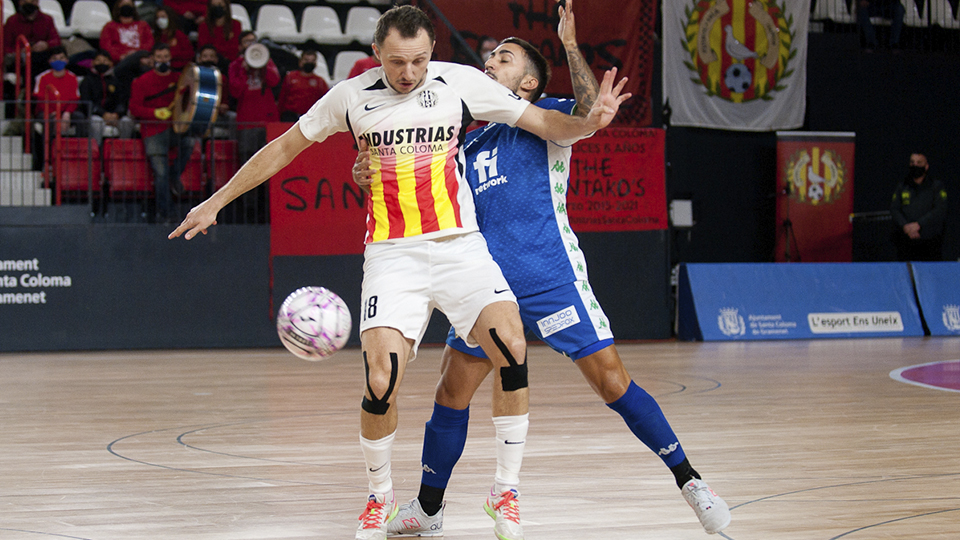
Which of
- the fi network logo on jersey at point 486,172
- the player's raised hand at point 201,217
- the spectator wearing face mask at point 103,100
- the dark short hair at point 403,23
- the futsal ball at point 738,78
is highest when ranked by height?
the futsal ball at point 738,78

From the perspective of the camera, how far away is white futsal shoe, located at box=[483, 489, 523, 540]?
3242 mm

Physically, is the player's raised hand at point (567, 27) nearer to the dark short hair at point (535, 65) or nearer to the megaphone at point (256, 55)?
the dark short hair at point (535, 65)

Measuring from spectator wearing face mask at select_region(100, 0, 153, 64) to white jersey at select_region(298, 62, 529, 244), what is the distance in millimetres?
10154

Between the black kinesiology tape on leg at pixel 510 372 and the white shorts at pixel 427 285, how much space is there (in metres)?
0.13

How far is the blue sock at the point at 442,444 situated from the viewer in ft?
11.7

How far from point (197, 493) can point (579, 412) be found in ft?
10.1

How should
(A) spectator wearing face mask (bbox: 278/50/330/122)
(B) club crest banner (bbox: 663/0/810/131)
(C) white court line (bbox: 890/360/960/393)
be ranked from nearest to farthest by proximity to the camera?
(C) white court line (bbox: 890/360/960/393), (A) spectator wearing face mask (bbox: 278/50/330/122), (B) club crest banner (bbox: 663/0/810/131)

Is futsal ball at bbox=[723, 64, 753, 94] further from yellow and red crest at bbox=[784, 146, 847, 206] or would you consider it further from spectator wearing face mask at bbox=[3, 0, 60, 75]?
spectator wearing face mask at bbox=[3, 0, 60, 75]

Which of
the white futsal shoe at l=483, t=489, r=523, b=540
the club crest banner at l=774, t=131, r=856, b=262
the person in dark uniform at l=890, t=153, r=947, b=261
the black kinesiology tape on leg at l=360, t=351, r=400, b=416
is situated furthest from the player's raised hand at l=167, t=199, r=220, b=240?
the club crest banner at l=774, t=131, r=856, b=262

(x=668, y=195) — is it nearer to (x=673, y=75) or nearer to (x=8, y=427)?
(x=673, y=75)

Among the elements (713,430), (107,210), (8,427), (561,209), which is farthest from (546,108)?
(107,210)

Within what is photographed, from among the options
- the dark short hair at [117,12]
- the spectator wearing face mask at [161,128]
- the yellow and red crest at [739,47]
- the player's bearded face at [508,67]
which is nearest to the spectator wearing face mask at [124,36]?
the dark short hair at [117,12]

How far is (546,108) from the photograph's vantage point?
3.79 metres

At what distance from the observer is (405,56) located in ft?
11.1
